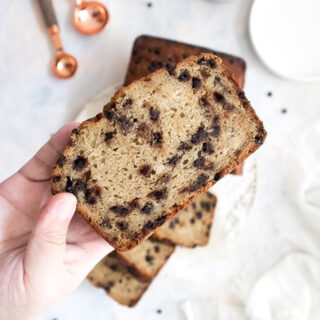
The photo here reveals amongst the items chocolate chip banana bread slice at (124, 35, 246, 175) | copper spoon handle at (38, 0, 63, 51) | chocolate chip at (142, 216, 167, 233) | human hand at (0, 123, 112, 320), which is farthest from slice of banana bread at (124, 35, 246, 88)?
chocolate chip at (142, 216, 167, 233)

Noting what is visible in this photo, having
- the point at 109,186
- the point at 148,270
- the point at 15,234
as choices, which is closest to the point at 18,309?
the point at 15,234

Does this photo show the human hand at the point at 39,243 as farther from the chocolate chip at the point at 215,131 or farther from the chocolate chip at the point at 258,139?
the chocolate chip at the point at 258,139

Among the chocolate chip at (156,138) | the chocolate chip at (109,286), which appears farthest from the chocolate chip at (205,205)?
the chocolate chip at (156,138)

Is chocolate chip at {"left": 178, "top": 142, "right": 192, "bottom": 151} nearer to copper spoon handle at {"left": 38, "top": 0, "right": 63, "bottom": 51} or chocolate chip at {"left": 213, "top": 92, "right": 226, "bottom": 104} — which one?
chocolate chip at {"left": 213, "top": 92, "right": 226, "bottom": 104}

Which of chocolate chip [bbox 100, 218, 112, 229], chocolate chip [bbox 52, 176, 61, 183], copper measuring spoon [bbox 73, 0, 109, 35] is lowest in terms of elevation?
chocolate chip [bbox 100, 218, 112, 229]

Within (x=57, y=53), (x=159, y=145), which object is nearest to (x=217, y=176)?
(x=159, y=145)

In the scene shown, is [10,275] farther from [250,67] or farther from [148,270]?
[250,67]
